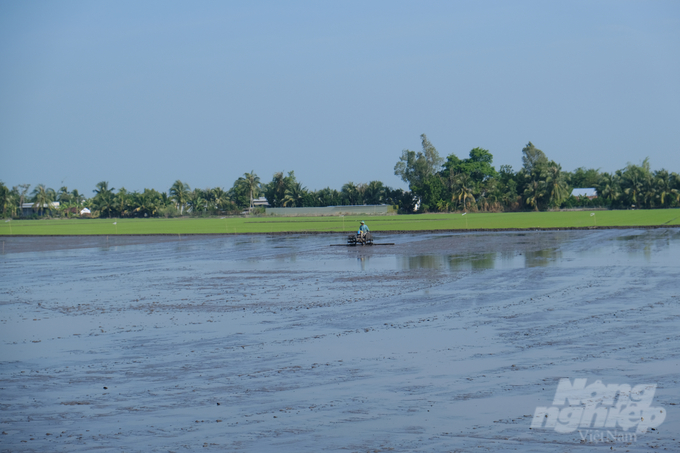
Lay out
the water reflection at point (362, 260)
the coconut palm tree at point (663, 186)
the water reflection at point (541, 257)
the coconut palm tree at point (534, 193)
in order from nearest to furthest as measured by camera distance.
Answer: the water reflection at point (541, 257) → the water reflection at point (362, 260) → the coconut palm tree at point (663, 186) → the coconut palm tree at point (534, 193)

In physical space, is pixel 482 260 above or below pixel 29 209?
below

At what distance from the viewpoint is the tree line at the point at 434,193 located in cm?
13534

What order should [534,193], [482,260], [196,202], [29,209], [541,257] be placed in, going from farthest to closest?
1. [29,209]
2. [196,202]
3. [534,193]
4. [541,257]
5. [482,260]

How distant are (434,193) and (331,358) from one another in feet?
410

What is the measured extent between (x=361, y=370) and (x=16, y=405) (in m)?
4.75

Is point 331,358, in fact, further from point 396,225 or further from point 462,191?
point 462,191

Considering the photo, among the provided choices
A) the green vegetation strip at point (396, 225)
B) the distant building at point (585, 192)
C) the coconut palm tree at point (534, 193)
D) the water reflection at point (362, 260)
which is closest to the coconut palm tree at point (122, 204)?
the green vegetation strip at point (396, 225)

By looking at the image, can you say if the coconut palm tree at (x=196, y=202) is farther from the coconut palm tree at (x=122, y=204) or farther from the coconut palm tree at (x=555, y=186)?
the coconut palm tree at (x=555, y=186)

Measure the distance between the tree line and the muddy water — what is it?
117m

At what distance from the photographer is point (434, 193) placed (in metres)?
135

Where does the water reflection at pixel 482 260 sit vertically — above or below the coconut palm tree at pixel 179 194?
below

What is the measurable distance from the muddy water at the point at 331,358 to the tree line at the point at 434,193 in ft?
383

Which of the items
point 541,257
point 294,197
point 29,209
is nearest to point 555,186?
point 294,197

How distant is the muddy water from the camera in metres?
7.84
